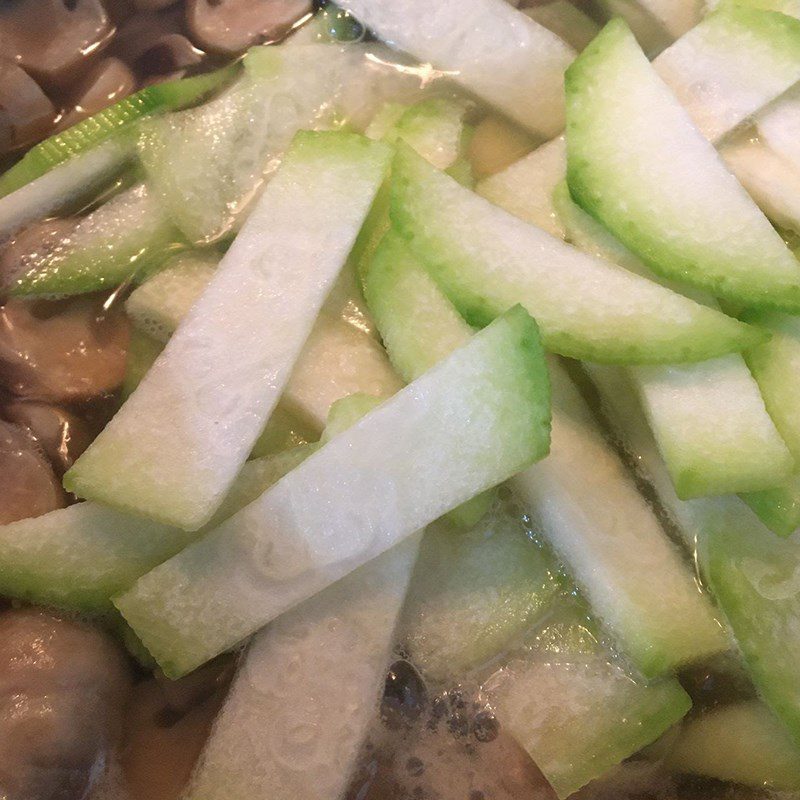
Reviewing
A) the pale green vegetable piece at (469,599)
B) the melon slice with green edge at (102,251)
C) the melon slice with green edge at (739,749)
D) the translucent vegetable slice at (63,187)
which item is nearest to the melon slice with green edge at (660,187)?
the pale green vegetable piece at (469,599)

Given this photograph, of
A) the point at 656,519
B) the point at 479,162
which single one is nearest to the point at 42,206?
the point at 479,162

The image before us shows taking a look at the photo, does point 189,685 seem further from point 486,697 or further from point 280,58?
point 280,58

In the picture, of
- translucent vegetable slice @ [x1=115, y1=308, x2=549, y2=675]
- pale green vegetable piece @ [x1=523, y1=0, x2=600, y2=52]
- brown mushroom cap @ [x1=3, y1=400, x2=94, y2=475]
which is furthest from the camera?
pale green vegetable piece @ [x1=523, y1=0, x2=600, y2=52]

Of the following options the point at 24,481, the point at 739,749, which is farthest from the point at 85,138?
the point at 739,749

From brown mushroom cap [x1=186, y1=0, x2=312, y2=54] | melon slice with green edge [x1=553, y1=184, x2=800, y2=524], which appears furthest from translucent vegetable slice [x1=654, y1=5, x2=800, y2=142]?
brown mushroom cap [x1=186, y1=0, x2=312, y2=54]

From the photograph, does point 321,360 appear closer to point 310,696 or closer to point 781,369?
point 310,696

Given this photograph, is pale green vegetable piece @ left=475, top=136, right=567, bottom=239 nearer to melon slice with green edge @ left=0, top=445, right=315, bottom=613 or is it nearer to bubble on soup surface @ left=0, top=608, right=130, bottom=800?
melon slice with green edge @ left=0, top=445, right=315, bottom=613

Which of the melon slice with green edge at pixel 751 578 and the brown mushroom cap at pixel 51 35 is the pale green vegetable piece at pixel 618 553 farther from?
the brown mushroom cap at pixel 51 35
